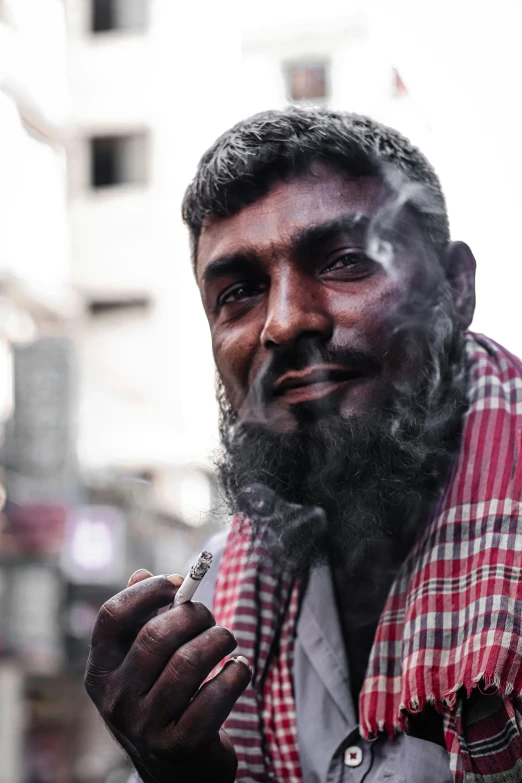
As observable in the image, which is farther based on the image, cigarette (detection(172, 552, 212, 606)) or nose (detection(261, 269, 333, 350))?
nose (detection(261, 269, 333, 350))

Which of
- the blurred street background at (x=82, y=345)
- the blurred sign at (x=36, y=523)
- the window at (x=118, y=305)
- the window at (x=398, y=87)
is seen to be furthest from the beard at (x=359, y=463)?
the window at (x=118, y=305)

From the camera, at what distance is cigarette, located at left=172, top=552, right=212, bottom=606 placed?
4.97 ft

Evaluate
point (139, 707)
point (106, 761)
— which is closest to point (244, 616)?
point (139, 707)

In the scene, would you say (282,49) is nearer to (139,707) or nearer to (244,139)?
(244,139)

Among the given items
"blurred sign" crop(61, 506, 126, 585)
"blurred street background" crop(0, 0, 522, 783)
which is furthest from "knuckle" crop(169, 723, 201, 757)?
"blurred sign" crop(61, 506, 126, 585)

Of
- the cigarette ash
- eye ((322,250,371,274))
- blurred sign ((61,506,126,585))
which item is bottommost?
blurred sign ((61,506,126,585))

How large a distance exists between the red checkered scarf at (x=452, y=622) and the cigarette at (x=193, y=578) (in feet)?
1.65

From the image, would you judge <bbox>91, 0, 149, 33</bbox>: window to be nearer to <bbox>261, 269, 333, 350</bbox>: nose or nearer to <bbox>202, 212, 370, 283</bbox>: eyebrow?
<bbox>202, 212, 370, 283</bbox>: eyebrow

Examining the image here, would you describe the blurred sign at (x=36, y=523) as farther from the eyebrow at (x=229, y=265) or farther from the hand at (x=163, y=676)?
the hand at (x=163, y=676)

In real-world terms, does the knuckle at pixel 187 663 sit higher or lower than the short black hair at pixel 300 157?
lower

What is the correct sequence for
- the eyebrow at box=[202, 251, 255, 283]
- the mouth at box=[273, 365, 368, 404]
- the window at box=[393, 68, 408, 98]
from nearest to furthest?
1. the mouth at box=[273, 365, 368, 404]
2. the eyebrow at box=[202, 251, 255, 283]
3. the window at box=[393, 68, 408, 98]

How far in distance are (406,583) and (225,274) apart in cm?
84

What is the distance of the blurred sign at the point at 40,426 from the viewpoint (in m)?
11.7

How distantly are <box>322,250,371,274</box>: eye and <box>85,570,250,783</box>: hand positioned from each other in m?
0.78
